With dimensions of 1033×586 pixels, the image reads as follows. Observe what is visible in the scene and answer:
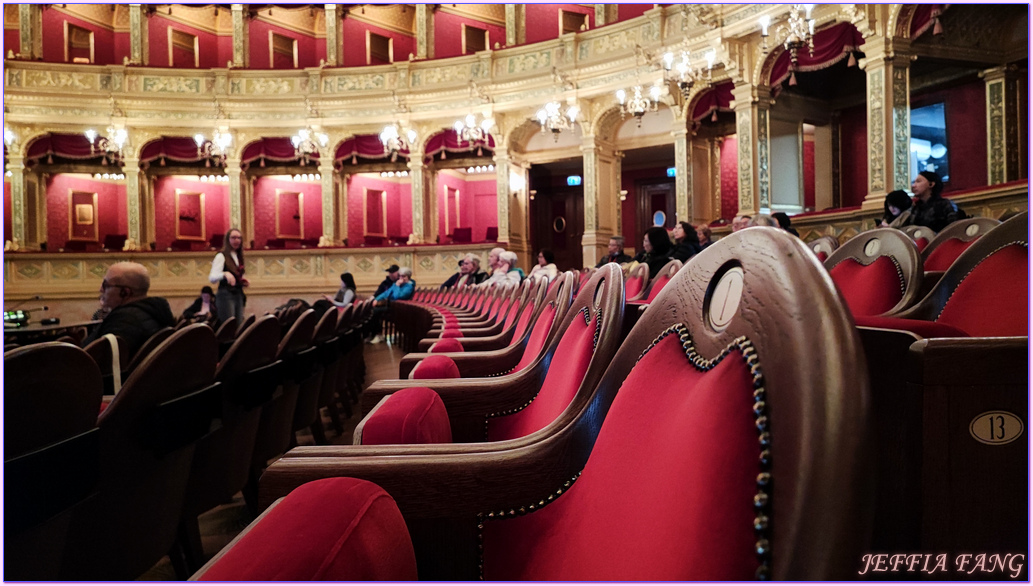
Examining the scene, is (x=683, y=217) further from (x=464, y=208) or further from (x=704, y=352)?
(x=704, y=352)

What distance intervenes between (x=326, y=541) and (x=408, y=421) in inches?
17.1

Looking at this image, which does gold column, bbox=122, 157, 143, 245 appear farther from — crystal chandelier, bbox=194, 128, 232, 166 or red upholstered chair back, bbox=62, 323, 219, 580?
red upholstered chair back, bbox=62, 323, 219, 580

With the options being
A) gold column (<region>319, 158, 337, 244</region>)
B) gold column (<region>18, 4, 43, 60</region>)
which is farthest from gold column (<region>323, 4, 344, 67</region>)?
gold column (<region>18, 4, 43, 60</region>)

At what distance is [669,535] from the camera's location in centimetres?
45

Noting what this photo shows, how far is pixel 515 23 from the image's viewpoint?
12.8m

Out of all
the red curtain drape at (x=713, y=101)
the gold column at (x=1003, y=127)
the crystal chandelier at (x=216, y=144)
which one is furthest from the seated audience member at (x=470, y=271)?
the gold column at (x=1003, y=127)

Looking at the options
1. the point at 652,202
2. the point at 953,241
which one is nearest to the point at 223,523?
the point at 953,241

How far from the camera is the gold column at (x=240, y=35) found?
13.5 m

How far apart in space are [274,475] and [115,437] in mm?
490

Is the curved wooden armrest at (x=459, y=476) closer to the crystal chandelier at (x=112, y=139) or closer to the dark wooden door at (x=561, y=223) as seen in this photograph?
the crystal chandelier at (x=112, y=139)

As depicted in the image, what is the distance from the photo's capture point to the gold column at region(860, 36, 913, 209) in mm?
6707

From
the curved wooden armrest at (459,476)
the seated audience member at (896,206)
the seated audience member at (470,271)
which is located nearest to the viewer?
the curved wooden armrest at (459,476)

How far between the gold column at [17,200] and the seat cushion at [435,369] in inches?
580

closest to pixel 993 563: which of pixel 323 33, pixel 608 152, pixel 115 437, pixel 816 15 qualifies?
pixel 115 437
